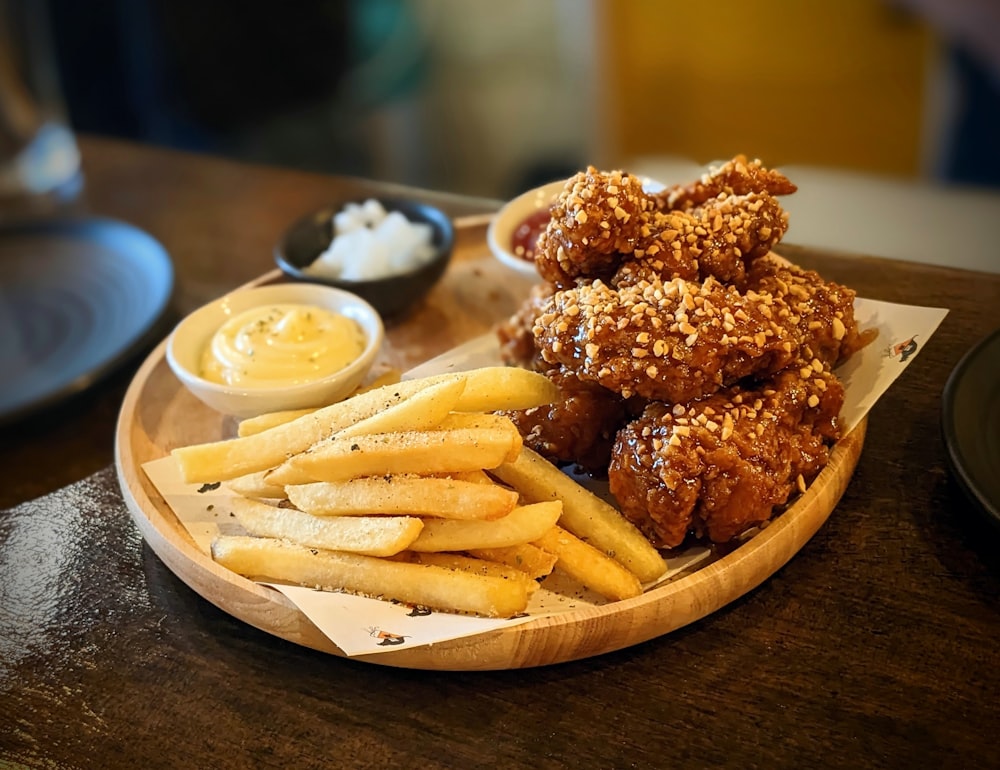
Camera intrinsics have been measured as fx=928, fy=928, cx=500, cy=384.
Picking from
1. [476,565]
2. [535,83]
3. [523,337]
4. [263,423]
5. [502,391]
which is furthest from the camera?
[535,83]

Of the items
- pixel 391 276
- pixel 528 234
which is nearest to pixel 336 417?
pixel 391 276

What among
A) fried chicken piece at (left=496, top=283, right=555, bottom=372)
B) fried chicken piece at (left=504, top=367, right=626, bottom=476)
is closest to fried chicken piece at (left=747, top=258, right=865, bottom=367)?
fried chicken piece at (left=504, top=367, right=626, bottom=476)

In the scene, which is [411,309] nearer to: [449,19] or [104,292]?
[104,292]

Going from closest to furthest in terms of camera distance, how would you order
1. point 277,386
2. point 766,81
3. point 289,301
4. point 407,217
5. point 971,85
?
point 277,386, point 289,301, point 407,217, point 971,85, point 766,81

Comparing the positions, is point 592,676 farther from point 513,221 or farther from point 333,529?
point 513,221

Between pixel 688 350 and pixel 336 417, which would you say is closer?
pixel 688 350

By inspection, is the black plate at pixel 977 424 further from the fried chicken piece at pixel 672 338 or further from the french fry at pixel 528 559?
the french fry at pixel 528 559

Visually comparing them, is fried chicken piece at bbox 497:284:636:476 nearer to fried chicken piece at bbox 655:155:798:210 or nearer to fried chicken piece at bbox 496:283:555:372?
fried chicken piece at bbox 496:283:555:372
